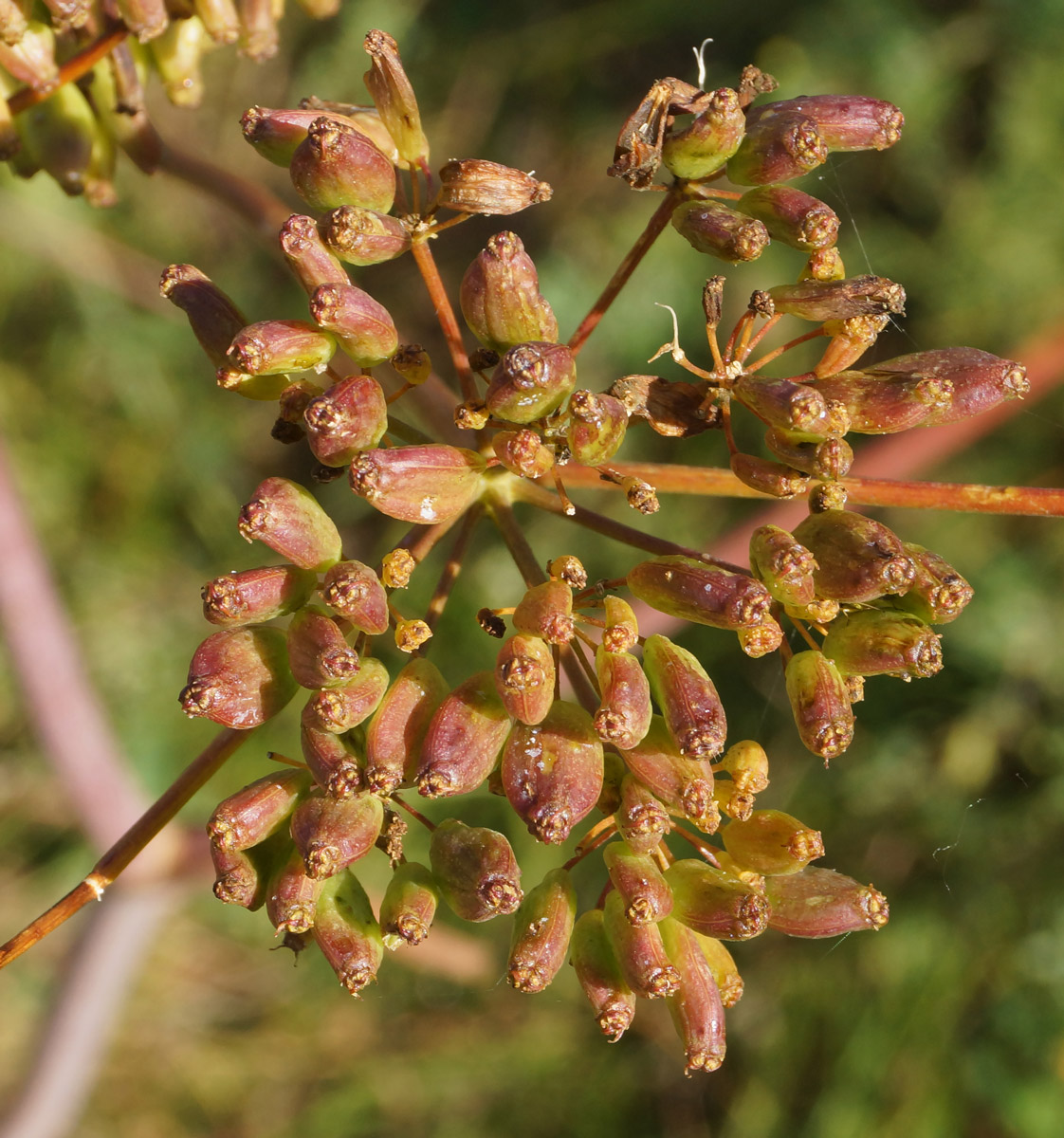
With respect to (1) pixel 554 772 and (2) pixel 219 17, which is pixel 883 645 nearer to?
(1) pixel 554 772

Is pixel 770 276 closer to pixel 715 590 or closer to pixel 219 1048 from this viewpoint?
pixel 715 590

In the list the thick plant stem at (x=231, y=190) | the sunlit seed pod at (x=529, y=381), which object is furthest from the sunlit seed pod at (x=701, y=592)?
the thick plant stem at (x=231, y=190)

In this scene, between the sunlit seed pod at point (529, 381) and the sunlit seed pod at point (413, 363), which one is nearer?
the sunlit seed pod at point (529, 381)

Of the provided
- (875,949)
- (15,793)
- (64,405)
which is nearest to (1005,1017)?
(875,949)

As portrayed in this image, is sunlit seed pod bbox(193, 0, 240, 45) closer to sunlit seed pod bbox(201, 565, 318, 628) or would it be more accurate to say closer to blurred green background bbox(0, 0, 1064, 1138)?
sunlit seed pod bbox(201, 565, 318, 628)

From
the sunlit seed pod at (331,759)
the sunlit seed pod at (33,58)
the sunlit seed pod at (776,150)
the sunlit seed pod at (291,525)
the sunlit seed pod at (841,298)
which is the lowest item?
the sunlit seed pod at (331,759)

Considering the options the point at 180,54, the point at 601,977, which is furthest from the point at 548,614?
the point at 180,54

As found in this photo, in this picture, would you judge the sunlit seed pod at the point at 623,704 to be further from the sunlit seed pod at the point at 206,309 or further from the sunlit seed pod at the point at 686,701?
the sunlit seed pod at the point at 206,309
